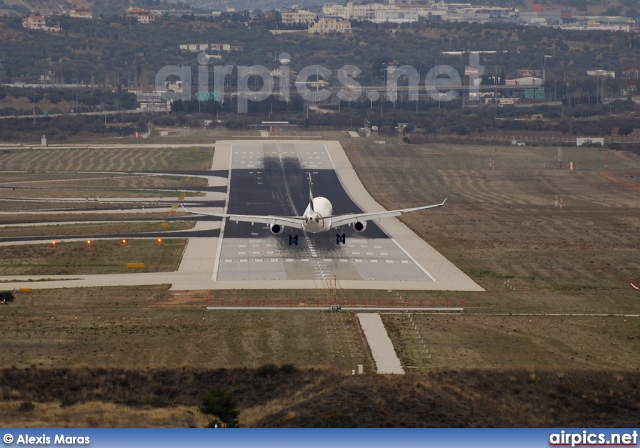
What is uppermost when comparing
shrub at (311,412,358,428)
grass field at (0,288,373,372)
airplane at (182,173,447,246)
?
shrub at (311,412,358,428)

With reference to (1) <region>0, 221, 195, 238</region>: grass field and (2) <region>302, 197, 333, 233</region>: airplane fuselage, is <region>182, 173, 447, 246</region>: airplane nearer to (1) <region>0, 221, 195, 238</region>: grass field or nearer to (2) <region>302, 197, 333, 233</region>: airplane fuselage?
(2) <region>302, 197, 333, 233</region>: airplane fuselage

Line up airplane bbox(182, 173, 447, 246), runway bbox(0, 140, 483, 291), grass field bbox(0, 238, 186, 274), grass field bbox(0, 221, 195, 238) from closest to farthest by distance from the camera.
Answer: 1. runway bbox(0, 140, 483, 291)
2. grass field bbox(0, 238, 186, 274)
3. airplane bbox(182, 173, 447, 246)
4. grass field bbox(0, 221, 195, 238)

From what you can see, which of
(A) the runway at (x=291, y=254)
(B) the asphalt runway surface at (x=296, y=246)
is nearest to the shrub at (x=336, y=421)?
(A) the runway at (x=291, y=254)

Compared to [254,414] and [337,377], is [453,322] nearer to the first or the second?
[337,377]

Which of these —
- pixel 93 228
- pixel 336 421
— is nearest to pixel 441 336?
pixel 336 421

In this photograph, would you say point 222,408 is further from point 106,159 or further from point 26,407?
point 106,159

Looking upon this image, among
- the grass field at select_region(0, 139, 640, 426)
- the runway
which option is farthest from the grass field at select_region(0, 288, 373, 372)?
the runway

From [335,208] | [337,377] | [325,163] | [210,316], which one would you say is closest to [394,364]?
[337,377]
